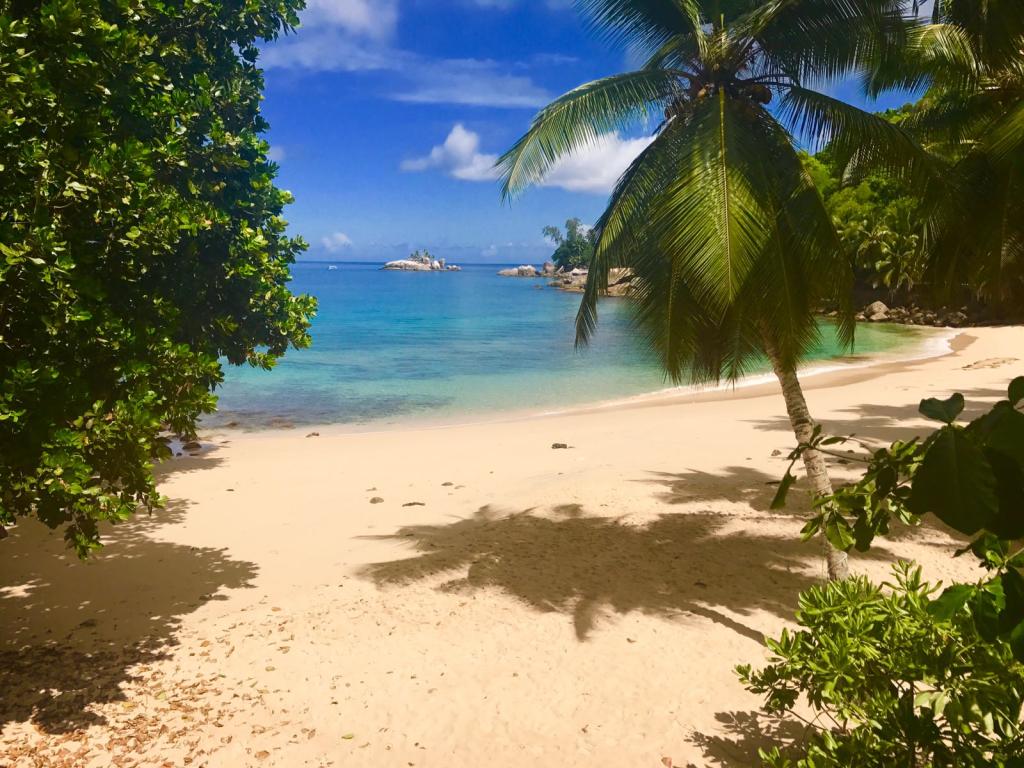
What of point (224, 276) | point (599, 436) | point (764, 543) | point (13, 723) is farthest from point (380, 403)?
point (13, 723)

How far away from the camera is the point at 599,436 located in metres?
17.6

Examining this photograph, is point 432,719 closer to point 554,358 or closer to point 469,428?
point 469,428

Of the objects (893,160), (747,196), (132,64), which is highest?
(132,64)

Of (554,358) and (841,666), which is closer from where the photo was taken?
(841,666)

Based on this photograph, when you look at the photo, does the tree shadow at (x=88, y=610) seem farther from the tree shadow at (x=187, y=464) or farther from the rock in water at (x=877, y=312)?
the rock in water at (x=877, y=312)

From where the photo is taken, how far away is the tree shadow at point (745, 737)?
5.09m

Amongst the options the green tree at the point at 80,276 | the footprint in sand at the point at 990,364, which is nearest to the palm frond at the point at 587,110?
the green tree at the point at 80,276

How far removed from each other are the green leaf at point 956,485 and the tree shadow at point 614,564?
627cm

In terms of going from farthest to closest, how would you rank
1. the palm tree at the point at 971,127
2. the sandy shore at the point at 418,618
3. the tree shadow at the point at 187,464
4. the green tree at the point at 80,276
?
1. the tree shadow at the point at 187,464
2. the palm tree at the point at 971,127
3. the sandy shore at the point at 418,618
4. the green tree at the point at 80,276

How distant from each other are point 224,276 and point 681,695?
9983 millimetres

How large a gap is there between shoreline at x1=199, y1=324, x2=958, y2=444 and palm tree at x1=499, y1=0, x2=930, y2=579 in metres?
11.4

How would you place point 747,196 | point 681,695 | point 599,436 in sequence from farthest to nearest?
point 599,436 < point 747,196 < point 681,695

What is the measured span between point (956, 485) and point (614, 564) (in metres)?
7.99

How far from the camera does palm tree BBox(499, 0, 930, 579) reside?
640 centimetres
